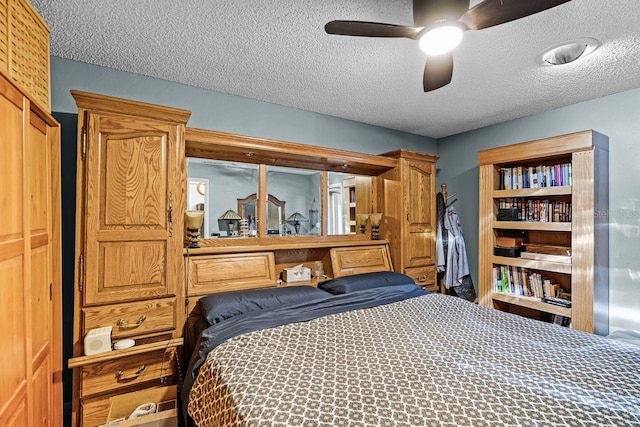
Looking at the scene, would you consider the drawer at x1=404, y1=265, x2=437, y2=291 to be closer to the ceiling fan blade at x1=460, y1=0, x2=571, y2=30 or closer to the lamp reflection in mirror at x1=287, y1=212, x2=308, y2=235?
the lamp reflection in mirror at x1=287, y1=212, x2=308, y2=235

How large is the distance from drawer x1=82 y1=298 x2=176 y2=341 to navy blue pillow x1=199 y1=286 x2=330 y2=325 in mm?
223

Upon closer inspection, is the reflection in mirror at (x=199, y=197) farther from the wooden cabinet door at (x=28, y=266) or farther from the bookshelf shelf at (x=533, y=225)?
the bookshelf shelf at (x=533, y=225)

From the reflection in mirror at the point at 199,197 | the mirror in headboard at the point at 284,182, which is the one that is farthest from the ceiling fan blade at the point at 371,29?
the reflection in mirror at the point at 199,197

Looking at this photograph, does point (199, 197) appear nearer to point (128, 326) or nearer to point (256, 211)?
point (256, 211)

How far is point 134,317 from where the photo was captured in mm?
1912

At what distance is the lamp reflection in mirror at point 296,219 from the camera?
2920mm

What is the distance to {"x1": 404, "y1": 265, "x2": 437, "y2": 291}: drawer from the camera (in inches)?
127

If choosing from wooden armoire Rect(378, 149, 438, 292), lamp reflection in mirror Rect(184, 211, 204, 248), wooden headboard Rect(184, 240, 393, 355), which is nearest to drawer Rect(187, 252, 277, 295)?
wooden headboard Rect(184, 240, 393, 355)

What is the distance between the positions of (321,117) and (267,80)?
0.90 meters

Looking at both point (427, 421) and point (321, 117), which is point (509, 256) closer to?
point (321, 117)

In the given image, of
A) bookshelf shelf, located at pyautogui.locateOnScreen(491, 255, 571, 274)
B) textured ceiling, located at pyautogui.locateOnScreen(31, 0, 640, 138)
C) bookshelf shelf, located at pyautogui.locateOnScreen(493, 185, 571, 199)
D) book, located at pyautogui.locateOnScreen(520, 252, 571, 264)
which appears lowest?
bookshelf shelf, located at pyautogui.locateOnScreen(491, 255, 571, 274)

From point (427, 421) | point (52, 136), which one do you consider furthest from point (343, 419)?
point (52, 136)

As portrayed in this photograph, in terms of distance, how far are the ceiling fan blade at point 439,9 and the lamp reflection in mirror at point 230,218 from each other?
1.97 metres

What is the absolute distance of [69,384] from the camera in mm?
2096
